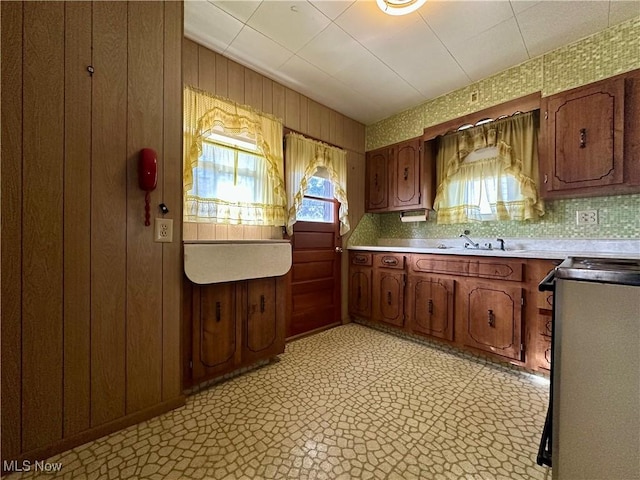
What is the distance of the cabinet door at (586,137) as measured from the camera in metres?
1.82

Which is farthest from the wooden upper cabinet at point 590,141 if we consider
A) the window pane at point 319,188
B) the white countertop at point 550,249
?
the window pane at point 319,188

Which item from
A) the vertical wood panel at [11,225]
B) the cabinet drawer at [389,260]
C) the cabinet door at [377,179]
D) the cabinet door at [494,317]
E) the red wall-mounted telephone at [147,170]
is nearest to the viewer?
the vertical wood panel at [11,225]

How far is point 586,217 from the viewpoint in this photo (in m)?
2.15

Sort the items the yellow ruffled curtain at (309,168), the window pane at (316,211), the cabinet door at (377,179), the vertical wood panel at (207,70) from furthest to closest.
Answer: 1. the cabinet door at (377,179)
2. the window pane at (316,211)
3. the yellow ruffled curtain at (309,168)
4. the vertical wood panel at (207,70)

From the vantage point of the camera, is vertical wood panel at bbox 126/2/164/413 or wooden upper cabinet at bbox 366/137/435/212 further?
wooden upper cabinet at bbox 366/137/435/212

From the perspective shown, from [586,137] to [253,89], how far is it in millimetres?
2729

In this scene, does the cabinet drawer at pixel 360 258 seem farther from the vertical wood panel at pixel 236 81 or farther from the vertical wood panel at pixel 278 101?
the vertical wood panel at pixel 236 81

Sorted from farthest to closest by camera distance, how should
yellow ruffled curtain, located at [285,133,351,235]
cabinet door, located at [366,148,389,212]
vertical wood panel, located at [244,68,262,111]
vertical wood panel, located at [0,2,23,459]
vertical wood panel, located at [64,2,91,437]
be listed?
cabinet door, located at [366,148,389,212], yellow ruffled curtain, located at [285,133,351,235], vertical wood panel, located at [244,68,262,111], vertical wood panel, located at [64,2,91,437], vertical wood panel, located at [0,2,23,459]

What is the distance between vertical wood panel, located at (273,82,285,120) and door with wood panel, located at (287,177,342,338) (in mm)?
755

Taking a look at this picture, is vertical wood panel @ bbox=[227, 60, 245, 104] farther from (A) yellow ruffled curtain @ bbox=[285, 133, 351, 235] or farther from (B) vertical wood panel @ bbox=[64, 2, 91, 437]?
(B) vertical wood panel @ bbox=[64, 2, 91, 437]

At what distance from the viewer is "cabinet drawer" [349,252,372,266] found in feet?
10.0

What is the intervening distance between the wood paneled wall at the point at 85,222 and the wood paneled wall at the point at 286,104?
55 cm

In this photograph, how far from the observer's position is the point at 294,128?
2742 mm

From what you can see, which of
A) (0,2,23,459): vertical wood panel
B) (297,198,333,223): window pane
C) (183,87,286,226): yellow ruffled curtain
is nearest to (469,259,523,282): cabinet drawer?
(297,198,333,223): window pane
